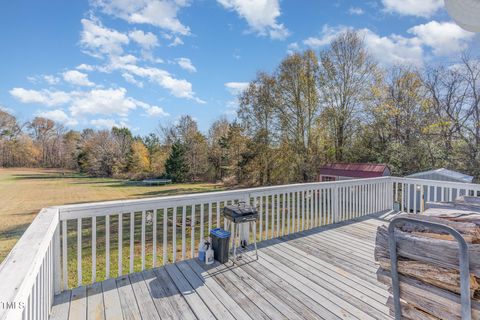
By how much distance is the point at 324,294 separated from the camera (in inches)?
96.3

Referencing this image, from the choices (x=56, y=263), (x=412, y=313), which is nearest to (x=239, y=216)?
(x=56, y=263)

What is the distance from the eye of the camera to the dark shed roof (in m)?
10.7

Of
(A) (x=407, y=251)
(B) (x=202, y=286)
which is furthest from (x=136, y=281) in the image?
(A) (x=407, y=251)

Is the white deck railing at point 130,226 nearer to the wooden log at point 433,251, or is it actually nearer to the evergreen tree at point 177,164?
the wooden log at point 433,251

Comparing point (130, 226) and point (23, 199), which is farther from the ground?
point (130, 226)

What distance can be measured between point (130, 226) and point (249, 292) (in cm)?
159

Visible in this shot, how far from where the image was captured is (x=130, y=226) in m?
2.97

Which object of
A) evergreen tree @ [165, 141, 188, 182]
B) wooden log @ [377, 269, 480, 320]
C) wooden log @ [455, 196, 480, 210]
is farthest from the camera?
evergreen tree @ [165, 141, 188, 182]

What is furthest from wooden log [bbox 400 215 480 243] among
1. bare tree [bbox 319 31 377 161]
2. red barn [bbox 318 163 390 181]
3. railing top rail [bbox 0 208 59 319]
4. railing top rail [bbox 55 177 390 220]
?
bare tree [bbox 319 31 377 161]

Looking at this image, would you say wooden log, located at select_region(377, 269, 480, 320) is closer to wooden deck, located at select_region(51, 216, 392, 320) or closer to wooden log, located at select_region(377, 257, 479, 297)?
wooden log, located at select_region(377, 257, 479, 297)

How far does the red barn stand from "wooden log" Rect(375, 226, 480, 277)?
10.6m

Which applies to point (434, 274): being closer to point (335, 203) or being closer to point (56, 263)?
point (56, 263)

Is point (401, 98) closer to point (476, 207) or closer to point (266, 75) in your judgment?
point (266, 75)

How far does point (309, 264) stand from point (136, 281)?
2.03m
